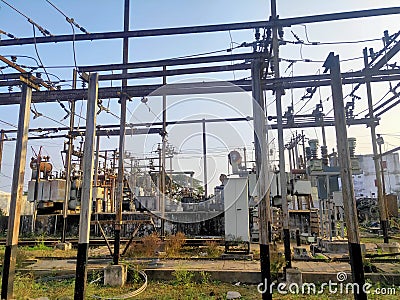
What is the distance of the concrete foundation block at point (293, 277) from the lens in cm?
651

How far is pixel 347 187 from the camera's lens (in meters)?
4.30

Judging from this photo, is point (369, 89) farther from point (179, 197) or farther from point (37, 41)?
point (179, 197)

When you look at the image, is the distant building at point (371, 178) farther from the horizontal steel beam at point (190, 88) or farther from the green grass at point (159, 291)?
the green grass at point (159, 291)

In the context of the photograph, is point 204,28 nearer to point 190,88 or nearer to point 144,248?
point 190,88

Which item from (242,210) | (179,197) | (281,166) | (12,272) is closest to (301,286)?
(281,166)

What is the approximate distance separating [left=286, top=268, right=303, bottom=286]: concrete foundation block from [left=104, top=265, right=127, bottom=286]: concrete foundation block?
11.5 feet

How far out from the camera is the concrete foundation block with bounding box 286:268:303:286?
6509 mm

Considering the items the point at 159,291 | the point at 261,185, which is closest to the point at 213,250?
the point at 159,291

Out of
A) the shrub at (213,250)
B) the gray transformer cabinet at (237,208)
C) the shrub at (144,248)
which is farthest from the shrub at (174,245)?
the gray transformer cabinet at (237,208)

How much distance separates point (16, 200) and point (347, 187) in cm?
533

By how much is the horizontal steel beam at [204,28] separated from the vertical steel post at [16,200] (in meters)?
1.49

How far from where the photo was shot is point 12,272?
5289 mm

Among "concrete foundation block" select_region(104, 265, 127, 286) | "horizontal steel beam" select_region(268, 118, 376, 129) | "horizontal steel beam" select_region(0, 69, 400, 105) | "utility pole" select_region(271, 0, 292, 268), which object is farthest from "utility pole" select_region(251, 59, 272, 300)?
"horizontal steel beam" select_region(268, 118, 376, 129)

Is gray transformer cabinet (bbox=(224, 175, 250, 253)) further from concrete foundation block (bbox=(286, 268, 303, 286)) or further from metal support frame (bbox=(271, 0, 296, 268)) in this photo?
concrete foundation block (bbox=(286, 268, 303, 286))
